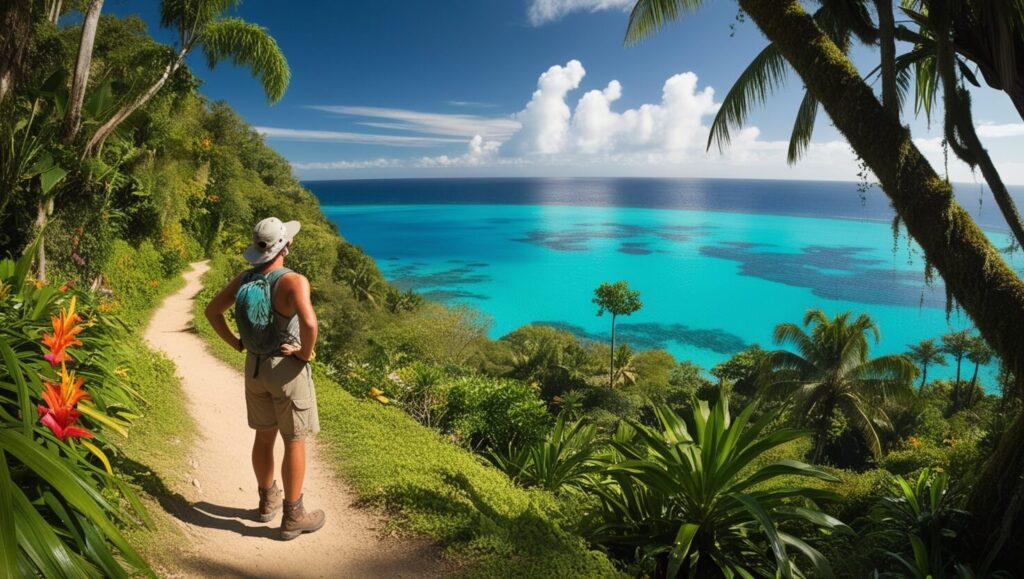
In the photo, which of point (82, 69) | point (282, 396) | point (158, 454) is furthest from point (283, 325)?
point (82, 69)

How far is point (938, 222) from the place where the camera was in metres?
3.36

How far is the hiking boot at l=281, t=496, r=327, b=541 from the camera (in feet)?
10.2

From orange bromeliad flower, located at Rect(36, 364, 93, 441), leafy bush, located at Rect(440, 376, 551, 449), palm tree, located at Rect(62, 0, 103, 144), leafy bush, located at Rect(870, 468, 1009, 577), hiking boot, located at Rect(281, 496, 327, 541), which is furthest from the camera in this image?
leafy bush, located at Rect(440, 376, 551, 449)

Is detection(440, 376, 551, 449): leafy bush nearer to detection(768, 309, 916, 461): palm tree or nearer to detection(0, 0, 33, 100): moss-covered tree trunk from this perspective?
detection(0, 0, 33, 100): moss-covered tree trunk

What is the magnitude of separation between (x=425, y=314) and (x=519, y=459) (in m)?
26.8

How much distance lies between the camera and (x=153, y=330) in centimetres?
965

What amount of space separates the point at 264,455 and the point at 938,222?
4.51 metres

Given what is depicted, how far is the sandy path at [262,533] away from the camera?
286cm

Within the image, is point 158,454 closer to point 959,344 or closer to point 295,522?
point 295,522

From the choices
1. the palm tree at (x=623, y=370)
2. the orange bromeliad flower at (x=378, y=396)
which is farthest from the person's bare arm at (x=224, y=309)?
the palm tree at (x=623, y=370)

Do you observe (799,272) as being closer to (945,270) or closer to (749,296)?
(749,296)

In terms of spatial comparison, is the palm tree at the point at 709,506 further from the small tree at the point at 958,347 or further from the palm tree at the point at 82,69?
the small tree at the point at 958,347

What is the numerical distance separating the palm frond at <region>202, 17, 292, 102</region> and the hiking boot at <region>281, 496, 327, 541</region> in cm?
583

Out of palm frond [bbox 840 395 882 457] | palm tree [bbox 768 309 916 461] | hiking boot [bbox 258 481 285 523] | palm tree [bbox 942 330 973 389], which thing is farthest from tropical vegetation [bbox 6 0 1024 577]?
palm tree [bbox 942 330 973 389]
